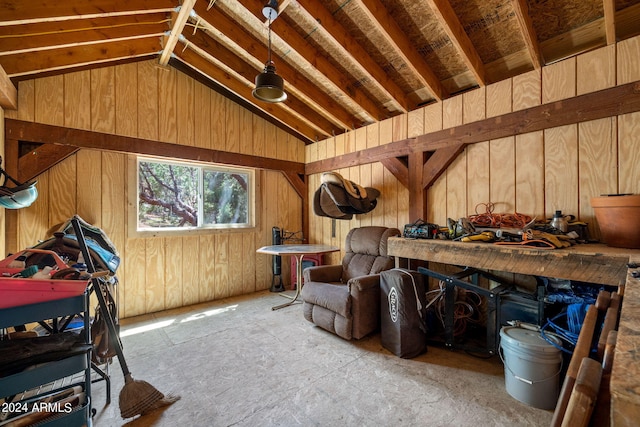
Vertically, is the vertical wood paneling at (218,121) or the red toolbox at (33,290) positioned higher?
the vertical wood paneling at (218,121)

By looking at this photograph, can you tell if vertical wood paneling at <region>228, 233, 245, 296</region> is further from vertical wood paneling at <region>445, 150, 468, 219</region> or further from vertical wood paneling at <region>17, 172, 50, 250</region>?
vertical wood paneling at <region>445, 150, 468, 219</region>

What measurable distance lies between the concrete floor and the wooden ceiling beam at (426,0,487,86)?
2.65 meters

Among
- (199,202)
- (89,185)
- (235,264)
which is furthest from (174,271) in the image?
(89,185)

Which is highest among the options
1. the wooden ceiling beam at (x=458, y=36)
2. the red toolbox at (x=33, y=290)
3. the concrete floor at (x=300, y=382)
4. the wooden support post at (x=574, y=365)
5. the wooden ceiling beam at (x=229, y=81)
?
the wooden ceiling beam at (x=229, y=81)

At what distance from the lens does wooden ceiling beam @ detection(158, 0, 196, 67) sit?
244 centimetres

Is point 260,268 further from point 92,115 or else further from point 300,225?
point 92,115

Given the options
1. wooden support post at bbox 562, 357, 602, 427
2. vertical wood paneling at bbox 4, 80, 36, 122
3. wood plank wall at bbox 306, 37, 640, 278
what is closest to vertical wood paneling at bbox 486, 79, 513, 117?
wood plank wall at bbox 306, 37, 640, 278

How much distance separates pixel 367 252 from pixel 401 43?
2212 millimetres

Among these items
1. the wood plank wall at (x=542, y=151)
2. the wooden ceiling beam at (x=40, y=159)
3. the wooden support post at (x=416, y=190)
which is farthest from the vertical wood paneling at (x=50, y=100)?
the wooden support post at (x=416, y=190)

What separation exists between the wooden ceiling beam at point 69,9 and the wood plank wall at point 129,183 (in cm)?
111

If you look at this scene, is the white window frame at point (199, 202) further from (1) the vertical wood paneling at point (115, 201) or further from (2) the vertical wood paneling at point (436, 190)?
(2) the vertical wood paneling at point (436, 190)

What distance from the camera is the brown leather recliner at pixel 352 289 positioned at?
2.53m

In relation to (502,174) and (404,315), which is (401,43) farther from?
(404,315)

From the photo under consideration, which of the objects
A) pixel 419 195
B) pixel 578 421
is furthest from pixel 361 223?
pixel 578 421
